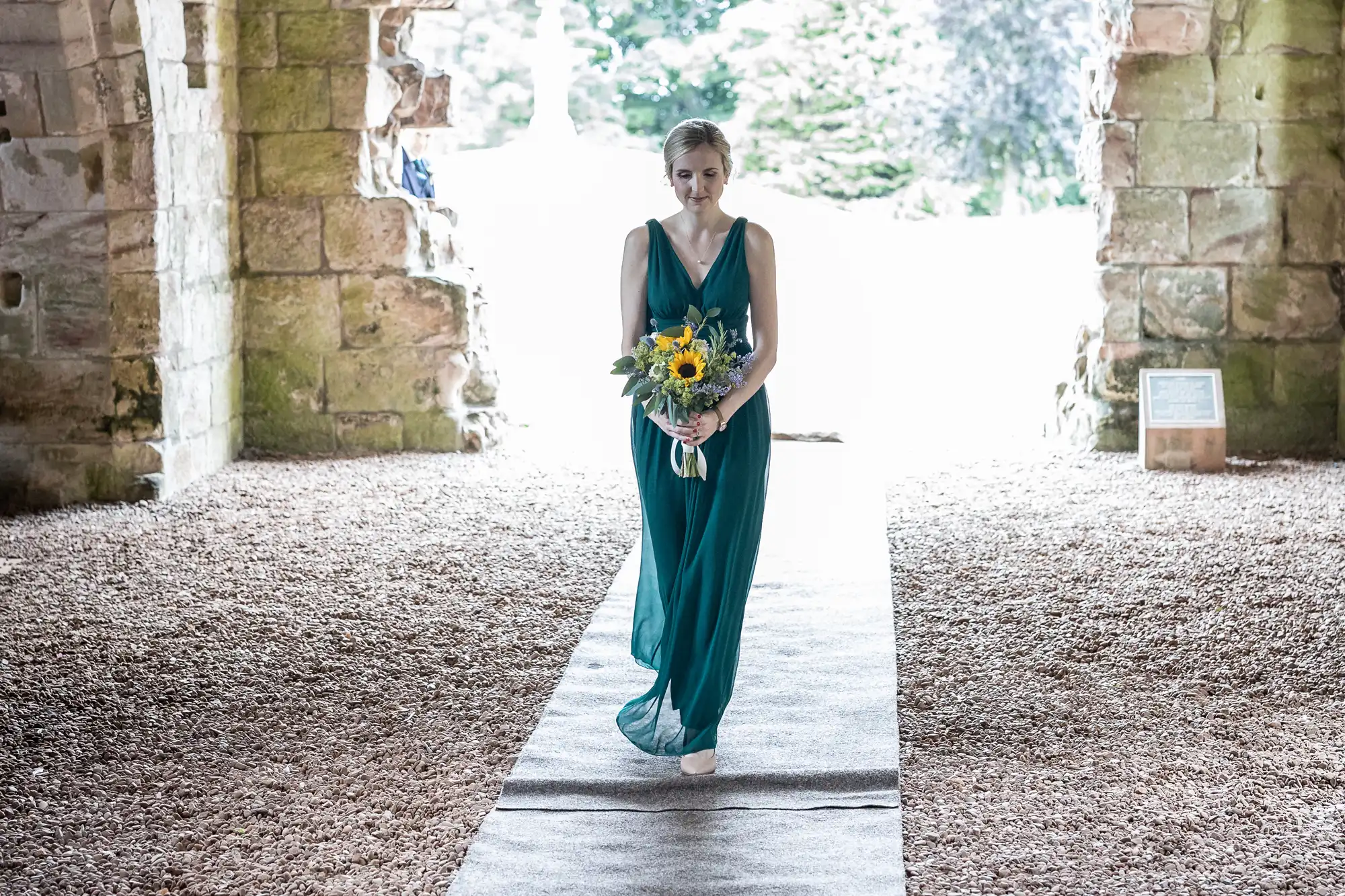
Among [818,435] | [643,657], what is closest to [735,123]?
[818,435]

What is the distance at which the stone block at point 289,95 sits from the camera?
27.0 feet

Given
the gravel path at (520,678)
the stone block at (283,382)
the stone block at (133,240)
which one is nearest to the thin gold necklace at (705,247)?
the gravel path at (520,678)

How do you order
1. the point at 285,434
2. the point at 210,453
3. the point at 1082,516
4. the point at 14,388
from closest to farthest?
the point at 1082,516, the point at 14,388, the point at 210,453, the point at 285,434

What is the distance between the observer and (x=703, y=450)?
12.3 ft

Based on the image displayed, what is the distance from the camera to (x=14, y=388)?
7.20m

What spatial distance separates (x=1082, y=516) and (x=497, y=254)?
34.7 ft

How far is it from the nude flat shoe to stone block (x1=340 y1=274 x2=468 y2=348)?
501 centimetres

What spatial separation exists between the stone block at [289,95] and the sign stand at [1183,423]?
4.75m

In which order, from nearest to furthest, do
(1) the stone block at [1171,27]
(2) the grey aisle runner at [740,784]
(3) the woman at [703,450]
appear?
(2) the grey aisle runner at [740,784] → (3) the woman at [703,450] → (1) the stone block at [1171,27]

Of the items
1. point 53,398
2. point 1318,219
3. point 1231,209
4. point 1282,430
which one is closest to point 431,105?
point 53,398

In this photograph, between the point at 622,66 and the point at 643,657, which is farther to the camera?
the point at 622,66

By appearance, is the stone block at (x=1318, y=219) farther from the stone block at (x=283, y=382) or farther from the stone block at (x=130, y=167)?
the stone block at (x=130, y=167)

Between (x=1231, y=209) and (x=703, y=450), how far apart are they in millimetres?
5371

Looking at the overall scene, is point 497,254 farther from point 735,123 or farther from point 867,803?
point 867,803
